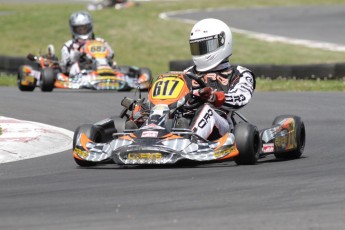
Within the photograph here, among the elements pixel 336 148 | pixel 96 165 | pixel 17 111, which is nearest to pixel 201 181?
pixel 96 165

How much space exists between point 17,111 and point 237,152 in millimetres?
6200

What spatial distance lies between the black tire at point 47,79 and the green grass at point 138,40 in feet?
19.4

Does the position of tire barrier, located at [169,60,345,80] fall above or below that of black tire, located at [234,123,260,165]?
below

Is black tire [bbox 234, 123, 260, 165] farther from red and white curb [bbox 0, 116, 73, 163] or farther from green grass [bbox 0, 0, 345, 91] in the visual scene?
green grass [bbox 0, 0, 345, 91]

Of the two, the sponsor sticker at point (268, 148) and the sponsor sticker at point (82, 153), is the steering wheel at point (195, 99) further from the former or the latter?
the sponsor sticker at point (82, 153)

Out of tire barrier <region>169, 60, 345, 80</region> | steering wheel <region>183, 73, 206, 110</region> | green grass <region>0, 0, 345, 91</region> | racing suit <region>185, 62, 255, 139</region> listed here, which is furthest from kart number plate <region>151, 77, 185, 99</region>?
green grass <region>0, 0, 345, 91</region>

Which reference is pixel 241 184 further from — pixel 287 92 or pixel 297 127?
pixel 287 92

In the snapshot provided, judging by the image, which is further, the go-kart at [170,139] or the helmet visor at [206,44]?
the helmet visor at [206,44]

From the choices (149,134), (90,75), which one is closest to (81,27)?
(90,75)

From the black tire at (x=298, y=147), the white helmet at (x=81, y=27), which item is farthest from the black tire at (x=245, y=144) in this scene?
the white helmet at (x=81, y=27)

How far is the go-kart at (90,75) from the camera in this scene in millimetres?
19500

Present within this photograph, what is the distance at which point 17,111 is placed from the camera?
49.0 feet

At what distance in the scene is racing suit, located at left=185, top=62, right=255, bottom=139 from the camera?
9539 mm

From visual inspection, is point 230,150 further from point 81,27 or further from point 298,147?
point 81,27
